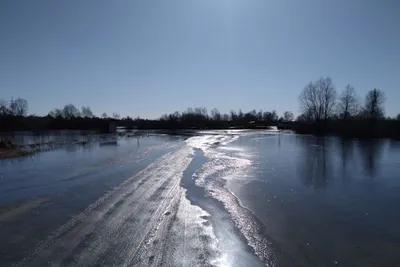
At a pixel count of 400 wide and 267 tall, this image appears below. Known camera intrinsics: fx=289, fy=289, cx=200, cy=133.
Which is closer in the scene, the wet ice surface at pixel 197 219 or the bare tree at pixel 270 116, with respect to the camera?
the wet ice surface at pixel 197 219

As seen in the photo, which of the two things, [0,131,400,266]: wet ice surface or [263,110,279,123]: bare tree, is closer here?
[0,131,400,266]: wet ice surface

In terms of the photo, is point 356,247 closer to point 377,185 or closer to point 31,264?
point 31,264

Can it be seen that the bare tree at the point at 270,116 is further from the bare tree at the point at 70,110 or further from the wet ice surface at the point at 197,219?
the wet ice surface at the point at 197,219

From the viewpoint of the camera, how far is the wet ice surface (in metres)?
5.59

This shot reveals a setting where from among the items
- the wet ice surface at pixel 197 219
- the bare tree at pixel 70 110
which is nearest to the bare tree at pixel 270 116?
the bare tree at pixel 70 110

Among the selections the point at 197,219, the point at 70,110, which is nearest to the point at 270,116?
the point at 70,110

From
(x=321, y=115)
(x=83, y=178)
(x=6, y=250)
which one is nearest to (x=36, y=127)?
(x=321, y=115)

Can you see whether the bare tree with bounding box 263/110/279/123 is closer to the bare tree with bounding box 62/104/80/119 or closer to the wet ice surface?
the bare tree with bounding box 62/104/80/119

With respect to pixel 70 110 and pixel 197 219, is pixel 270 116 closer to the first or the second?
pixel 70 110

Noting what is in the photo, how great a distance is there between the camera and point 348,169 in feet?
54.4

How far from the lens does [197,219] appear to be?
7730 millimetres

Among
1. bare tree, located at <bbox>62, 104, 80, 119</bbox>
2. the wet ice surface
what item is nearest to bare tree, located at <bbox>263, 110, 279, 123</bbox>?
bare tree, located at <bbox>62, 104, 80, 119</bbox>

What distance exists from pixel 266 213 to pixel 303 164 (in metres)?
11.0

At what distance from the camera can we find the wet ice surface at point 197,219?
5590mm
